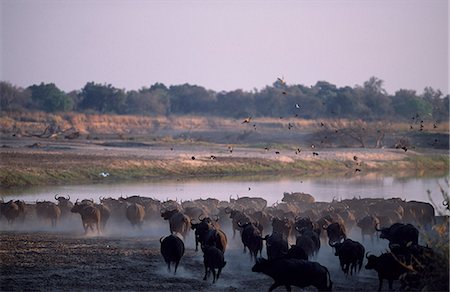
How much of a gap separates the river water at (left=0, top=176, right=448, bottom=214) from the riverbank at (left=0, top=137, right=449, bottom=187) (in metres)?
1.97

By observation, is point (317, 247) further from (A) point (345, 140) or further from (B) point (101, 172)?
(A) point (345, 140)

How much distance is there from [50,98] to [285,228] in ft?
233

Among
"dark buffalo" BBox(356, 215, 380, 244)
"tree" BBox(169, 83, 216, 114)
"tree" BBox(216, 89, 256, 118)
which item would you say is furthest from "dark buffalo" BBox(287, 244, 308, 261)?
"tree" BBox(169, 83, 216, 114)

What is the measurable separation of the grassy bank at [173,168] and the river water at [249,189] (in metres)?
1.66

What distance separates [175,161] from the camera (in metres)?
43.0

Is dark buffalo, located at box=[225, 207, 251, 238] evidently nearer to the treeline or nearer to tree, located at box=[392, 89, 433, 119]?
the treeline

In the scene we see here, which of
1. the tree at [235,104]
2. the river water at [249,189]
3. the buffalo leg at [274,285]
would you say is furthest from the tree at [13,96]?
the buffalo leg at [274,285]

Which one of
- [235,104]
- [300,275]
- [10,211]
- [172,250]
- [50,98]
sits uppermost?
[235,104]

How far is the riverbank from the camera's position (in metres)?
36.5

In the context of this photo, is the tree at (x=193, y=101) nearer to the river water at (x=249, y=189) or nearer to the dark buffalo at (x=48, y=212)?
the river water at (x=249, y=189)

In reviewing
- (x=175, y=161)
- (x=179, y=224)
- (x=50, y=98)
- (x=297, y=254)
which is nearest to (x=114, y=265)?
(x=179, y=224)

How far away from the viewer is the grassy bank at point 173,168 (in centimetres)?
3522

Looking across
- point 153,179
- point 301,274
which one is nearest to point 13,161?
point 153,179

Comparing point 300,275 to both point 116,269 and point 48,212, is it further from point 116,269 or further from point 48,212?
point 48,212
